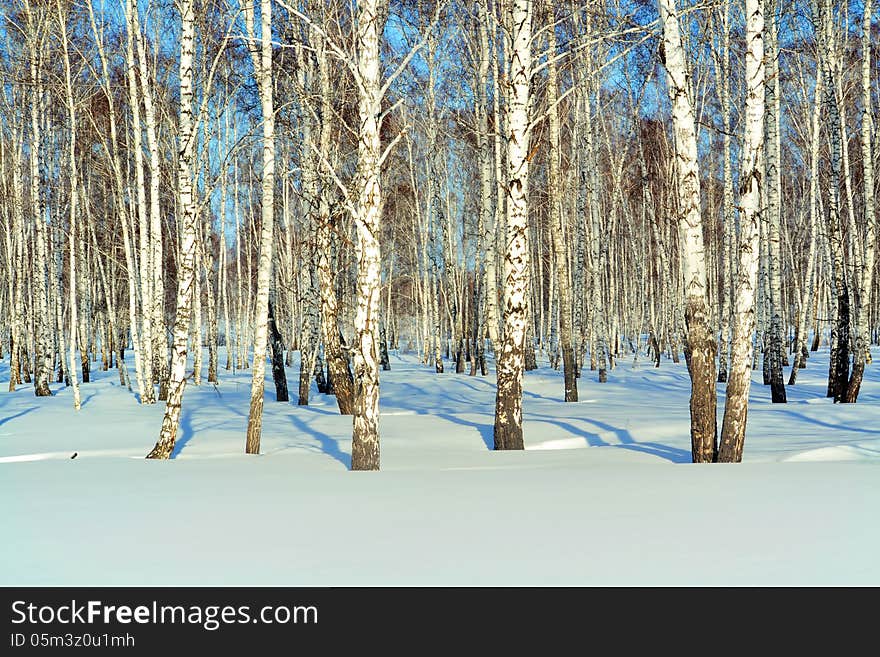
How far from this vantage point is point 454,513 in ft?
15.1

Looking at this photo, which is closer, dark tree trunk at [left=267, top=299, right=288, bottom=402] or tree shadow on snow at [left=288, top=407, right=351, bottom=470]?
tree shadow on snow at [left=288, top=407, right=351, bottom=470]

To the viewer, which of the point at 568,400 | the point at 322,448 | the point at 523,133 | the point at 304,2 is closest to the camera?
the point at 523,133

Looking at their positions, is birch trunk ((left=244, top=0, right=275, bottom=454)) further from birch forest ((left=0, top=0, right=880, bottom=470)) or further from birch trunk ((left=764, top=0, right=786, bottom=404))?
birch trunk ((left=764, top=0, right=786, bottom=404))

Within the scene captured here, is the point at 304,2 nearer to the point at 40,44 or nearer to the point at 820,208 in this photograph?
the point at 40,44

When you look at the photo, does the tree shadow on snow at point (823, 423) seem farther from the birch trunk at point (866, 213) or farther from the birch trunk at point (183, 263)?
the birch trunk at point (183, 263)

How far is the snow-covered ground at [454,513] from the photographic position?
11.3 ft

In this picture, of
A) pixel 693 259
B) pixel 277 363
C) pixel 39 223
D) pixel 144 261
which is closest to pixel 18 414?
pixel 144 261

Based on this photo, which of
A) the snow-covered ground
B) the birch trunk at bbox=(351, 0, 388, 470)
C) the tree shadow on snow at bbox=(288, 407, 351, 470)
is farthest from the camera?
the tree shadow on snow at bbox=(288, 407, 351, 470)

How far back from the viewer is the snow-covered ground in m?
3.46

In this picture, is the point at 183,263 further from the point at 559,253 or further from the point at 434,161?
the point at 434,161

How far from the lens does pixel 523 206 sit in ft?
28.9

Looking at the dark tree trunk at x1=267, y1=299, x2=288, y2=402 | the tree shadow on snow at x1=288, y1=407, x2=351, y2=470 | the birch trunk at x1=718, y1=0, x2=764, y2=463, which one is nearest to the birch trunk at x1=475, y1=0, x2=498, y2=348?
the dark tree trunk at x1=267, y1=299, x2=288, y2=402

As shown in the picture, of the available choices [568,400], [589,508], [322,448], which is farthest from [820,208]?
[589,508]

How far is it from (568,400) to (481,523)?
11.2m
